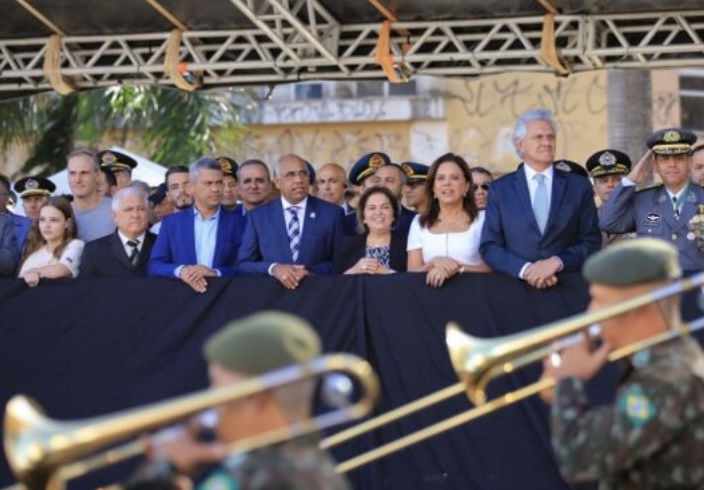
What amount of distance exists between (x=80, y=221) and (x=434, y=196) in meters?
2.70

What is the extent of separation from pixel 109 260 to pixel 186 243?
0.54 metres

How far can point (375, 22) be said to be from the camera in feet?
41.0

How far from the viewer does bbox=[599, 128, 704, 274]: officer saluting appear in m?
10.8

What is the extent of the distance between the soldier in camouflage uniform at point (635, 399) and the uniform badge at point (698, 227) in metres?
4.38

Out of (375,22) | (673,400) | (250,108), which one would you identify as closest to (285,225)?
(375,22)

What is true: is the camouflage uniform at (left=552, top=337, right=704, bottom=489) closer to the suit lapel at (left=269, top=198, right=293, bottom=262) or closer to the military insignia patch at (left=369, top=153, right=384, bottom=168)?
the suit lapel at (left=269, top=198, right=293, bottom=262)

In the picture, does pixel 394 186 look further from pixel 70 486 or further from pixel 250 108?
pixel 250 108

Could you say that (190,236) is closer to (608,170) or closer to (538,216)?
(538,216)

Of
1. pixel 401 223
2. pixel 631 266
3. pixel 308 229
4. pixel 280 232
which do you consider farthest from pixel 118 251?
pixel 631 266

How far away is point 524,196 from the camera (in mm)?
10523

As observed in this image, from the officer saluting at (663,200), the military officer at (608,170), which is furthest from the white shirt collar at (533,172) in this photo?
the military officer at (608,170)

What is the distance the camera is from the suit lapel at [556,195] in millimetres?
10461

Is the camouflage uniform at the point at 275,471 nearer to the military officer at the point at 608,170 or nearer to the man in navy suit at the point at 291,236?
the man in navy suit at the point at 291,236

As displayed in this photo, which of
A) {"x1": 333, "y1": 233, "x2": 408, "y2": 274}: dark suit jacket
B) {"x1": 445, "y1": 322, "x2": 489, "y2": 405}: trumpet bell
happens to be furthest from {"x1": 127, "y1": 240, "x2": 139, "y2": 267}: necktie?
{"x1": 445, "y1": 322, "x2": 489, "y2": 405}: trumpet bell
